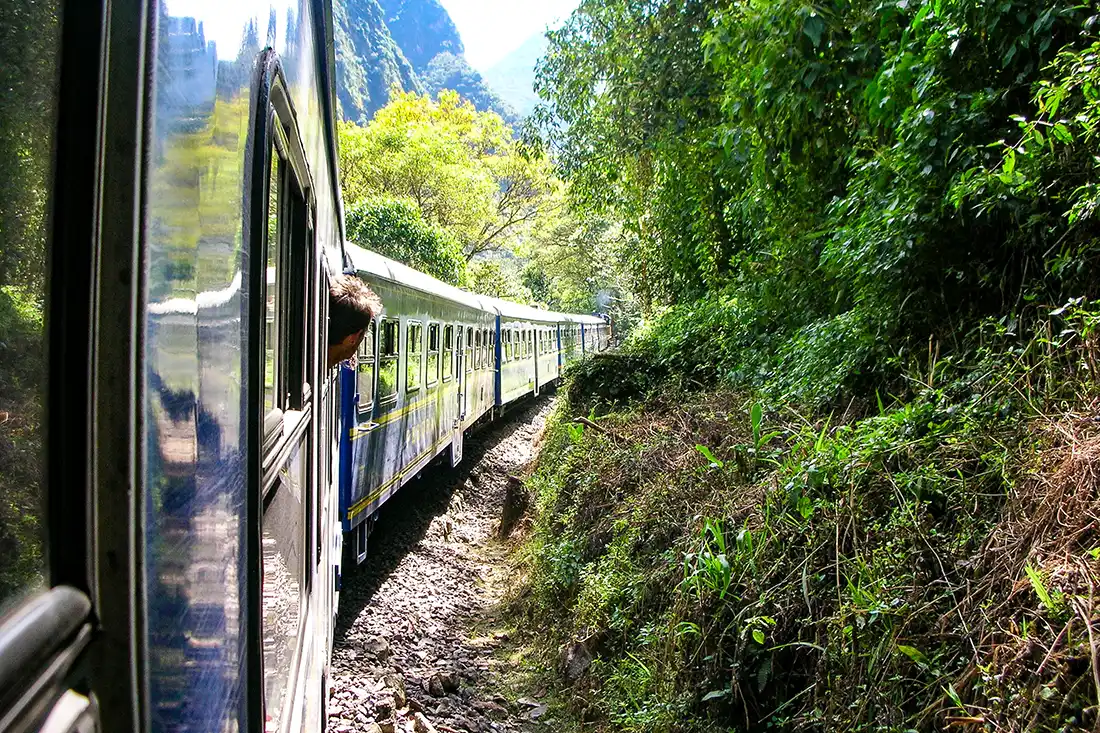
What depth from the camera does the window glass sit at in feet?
22.4

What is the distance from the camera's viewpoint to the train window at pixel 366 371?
20.5 feet

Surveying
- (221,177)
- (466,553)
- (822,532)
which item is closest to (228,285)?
(221,177)

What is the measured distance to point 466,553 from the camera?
8.91 metres

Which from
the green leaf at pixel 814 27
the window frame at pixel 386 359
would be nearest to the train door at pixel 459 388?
the window frame at pixel 386 359

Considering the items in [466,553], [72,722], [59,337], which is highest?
[59,337]

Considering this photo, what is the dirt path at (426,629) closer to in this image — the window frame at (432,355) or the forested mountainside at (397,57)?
the window frame at (432,355)

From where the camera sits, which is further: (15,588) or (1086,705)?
(1086,705)

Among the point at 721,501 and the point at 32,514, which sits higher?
the point at 32,514

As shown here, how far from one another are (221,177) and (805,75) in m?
5.38

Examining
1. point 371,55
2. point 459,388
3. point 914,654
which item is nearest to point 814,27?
point 914,654

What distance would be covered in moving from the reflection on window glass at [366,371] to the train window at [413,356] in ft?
3.82

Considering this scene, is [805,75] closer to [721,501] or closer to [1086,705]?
[721,501]

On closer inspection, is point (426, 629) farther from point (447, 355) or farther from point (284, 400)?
point (284, 400)

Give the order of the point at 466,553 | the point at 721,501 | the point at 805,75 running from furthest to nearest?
the point at 466,553 < the point at 805,75 < the point at 721,501
